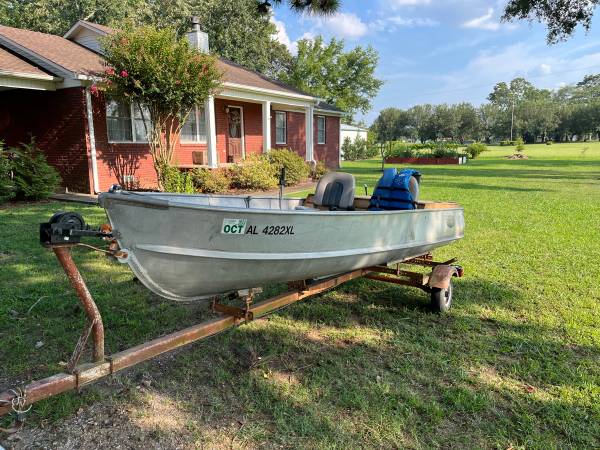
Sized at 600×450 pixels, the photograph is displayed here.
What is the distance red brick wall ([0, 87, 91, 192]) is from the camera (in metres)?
12.3

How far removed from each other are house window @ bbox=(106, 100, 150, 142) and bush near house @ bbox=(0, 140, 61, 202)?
6.74 ft

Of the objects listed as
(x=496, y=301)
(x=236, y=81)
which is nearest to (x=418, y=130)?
(x=236, y=81)

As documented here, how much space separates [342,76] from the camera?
138 feet

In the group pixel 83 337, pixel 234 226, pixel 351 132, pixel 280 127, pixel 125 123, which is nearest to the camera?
pixel 83 337

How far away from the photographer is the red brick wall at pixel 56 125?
484 inches

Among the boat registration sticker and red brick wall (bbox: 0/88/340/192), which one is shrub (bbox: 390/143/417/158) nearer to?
red brick wall (bbox: 0/88/340/192)

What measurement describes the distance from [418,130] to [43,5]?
70897 millimetres

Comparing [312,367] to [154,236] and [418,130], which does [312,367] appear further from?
[418,130]

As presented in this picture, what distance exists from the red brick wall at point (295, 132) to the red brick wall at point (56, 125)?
929 centimetres

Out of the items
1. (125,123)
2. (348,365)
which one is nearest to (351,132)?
(125,123)

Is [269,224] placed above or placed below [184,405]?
above

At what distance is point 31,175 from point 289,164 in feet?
27.3

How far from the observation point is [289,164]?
16469 mm

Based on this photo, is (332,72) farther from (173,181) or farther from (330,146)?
(173,181)
